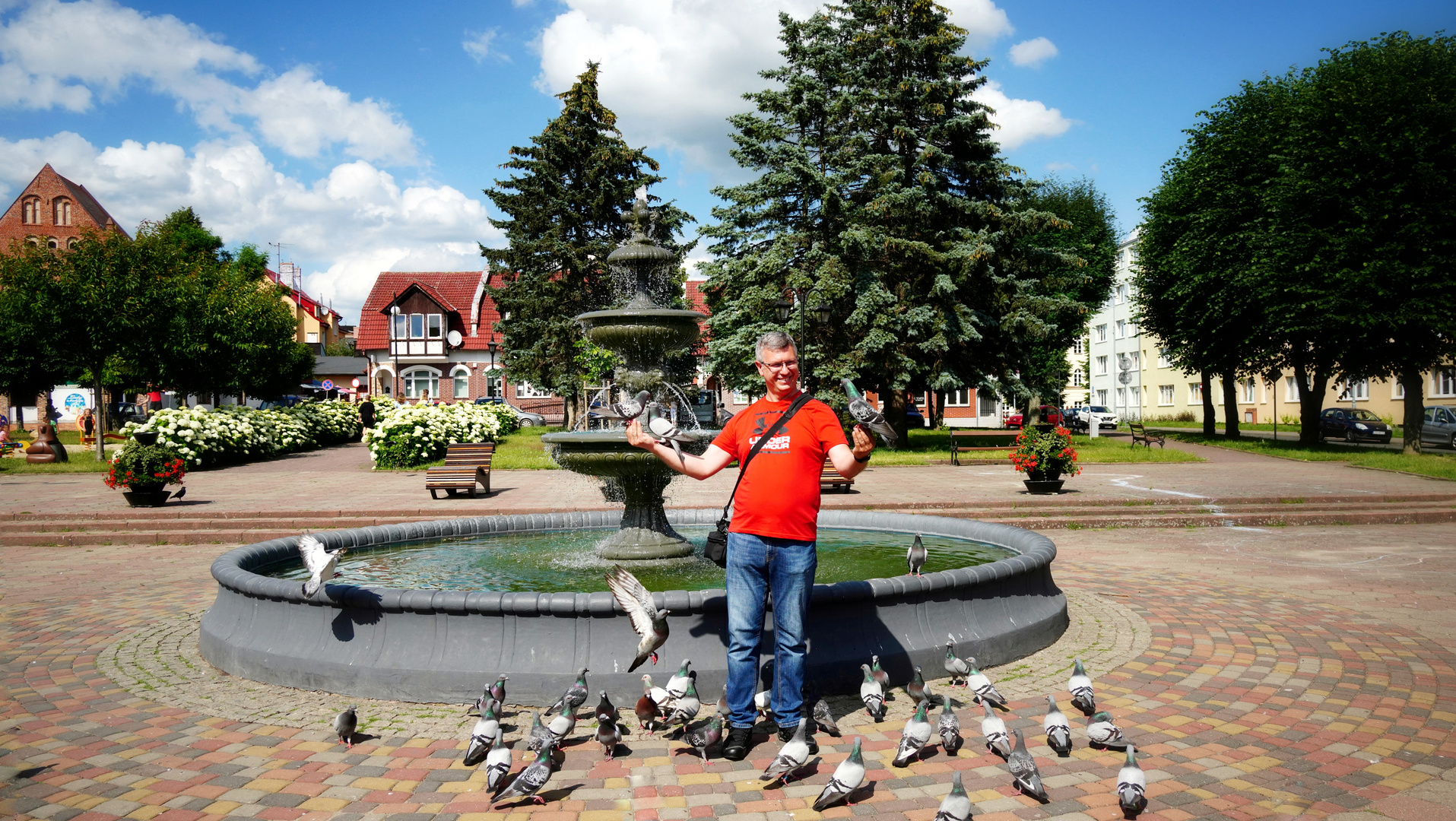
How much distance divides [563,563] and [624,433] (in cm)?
171

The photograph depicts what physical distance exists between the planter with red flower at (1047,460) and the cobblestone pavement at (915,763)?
9.52 meters

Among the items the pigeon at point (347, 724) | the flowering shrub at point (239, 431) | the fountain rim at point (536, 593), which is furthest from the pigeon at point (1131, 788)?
the flowering shrub at point (239, 431)

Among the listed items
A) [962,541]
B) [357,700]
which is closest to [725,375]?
[962,541]

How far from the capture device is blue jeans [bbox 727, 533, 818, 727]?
14.0 ft

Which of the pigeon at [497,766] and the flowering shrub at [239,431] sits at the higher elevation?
the flowering shrub at [239,431]

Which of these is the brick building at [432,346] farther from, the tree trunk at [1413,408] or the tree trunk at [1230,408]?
the tree trunk at [1413,408]

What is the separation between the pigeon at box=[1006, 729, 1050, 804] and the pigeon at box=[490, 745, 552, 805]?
2.12 metres

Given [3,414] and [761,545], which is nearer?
[761,545]

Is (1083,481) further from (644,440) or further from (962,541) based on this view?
(644,440)

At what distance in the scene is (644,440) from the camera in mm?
4309

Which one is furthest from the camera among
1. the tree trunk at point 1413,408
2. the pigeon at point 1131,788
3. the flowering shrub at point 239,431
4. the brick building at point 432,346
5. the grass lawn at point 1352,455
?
the brick building at point 432,346

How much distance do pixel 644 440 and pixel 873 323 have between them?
80.4 feet

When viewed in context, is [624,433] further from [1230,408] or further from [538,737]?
[1230,408]

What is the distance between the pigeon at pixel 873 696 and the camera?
15.6ft
